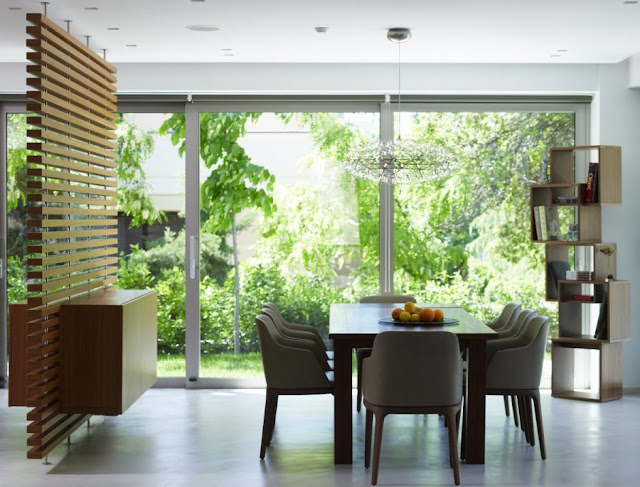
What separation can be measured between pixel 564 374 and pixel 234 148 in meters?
3.76

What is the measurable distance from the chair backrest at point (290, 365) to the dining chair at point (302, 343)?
110mm

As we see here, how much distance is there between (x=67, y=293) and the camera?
5.73 m

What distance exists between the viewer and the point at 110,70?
699cm

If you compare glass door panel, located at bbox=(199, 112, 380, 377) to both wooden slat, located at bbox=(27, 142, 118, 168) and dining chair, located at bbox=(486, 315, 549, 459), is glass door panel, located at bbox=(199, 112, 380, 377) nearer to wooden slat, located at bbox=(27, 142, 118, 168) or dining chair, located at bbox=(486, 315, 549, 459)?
wooden slat, located at bbox=(27, 142, 118, 168)

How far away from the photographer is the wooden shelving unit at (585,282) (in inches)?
295

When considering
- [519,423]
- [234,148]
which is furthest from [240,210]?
[519,423]

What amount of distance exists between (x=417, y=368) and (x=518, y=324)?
1.54 m

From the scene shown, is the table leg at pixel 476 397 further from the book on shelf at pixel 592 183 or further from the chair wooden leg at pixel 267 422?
the book on shelf at pixel 592 183

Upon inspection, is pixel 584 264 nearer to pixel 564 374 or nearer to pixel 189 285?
pixel 564 374

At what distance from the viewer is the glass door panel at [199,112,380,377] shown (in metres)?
A: 8.25

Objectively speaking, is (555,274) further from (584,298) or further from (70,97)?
(70,97)

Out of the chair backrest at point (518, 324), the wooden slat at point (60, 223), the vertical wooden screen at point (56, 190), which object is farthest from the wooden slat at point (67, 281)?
the chair backrest at point (518, 324)

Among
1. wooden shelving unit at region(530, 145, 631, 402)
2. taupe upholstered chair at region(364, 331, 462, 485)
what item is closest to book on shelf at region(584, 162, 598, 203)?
wooden shelving unit at region(530, 145, 631, 402)

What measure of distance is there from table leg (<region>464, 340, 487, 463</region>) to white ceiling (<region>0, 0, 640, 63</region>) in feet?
7.48
